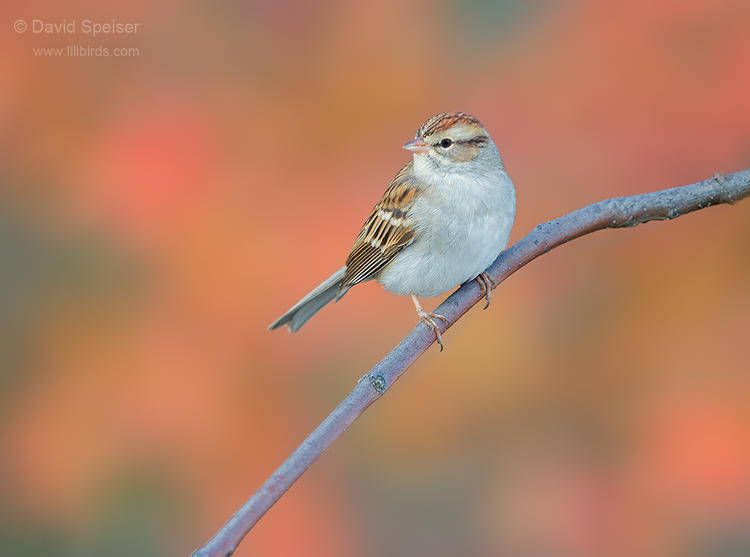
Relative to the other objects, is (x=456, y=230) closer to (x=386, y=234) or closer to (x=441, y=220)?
(x=441, y=220)

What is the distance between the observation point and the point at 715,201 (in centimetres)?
161

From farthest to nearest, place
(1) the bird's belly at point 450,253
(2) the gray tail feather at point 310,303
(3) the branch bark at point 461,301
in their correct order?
1. (2) the gray tail feather at point 310,303
2. (1) the bird's belly at point 450,253
3. (3) the branch bark at point 461,301

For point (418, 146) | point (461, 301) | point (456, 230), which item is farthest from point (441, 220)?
point (461, 301)

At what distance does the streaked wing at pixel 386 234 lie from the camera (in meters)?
2.38

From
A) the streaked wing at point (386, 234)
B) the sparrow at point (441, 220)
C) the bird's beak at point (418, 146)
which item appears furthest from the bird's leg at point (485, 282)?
the bird's beak at point (418, 146)

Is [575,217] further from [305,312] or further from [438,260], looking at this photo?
[305,312]

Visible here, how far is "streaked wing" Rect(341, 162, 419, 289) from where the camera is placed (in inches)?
93.5

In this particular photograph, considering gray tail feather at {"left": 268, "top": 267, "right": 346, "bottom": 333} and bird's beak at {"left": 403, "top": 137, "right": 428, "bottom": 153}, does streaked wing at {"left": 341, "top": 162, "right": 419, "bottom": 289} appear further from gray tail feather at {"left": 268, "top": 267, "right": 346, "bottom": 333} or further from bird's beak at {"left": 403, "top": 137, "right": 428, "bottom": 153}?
bird's beak at {"left": 403, "top": 137, "right": 428, "bottom": 153}

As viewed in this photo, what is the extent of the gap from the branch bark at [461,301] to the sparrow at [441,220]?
110 millimetres

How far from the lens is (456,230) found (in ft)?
7.25

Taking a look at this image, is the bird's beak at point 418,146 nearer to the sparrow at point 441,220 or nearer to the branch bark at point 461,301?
the sparrow at point 441,220

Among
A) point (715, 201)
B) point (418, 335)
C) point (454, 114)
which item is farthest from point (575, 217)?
point (454, 114)

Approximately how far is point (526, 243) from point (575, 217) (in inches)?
5.8

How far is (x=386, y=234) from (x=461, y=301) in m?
0.58
